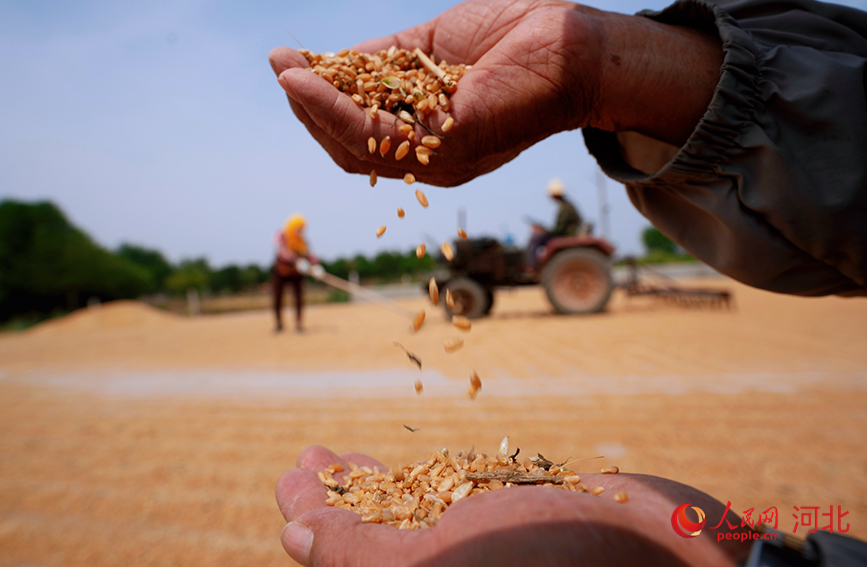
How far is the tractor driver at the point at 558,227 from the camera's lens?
27.5ft

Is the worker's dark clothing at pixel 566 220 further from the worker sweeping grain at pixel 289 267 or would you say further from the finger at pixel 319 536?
the finger at pixel 319 536

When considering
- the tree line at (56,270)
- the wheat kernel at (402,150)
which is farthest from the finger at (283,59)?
the tree line at (56,270)

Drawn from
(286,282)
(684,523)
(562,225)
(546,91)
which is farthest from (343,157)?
(286,282)

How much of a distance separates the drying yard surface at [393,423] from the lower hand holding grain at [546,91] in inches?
60.9

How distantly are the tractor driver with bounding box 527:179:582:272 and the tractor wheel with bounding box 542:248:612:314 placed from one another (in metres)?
0.54

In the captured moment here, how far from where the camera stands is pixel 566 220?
8.36m

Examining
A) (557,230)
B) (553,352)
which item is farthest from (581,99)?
(557,230)

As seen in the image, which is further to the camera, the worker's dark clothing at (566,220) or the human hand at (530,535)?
the worker's dark clothing at (566,220)

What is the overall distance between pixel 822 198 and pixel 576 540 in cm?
89

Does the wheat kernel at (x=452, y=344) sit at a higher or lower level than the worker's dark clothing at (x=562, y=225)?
lower

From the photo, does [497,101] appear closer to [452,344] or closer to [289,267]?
[452,344]

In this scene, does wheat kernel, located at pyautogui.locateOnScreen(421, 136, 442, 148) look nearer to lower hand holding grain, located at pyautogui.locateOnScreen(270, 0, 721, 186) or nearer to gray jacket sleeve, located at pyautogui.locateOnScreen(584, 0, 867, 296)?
lower hand holding grain, located at pyautogui.locateOnScreen(270, 0, 721, 186)

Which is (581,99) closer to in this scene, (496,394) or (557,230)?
(496,394)

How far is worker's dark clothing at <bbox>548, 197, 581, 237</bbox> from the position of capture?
8359mm
